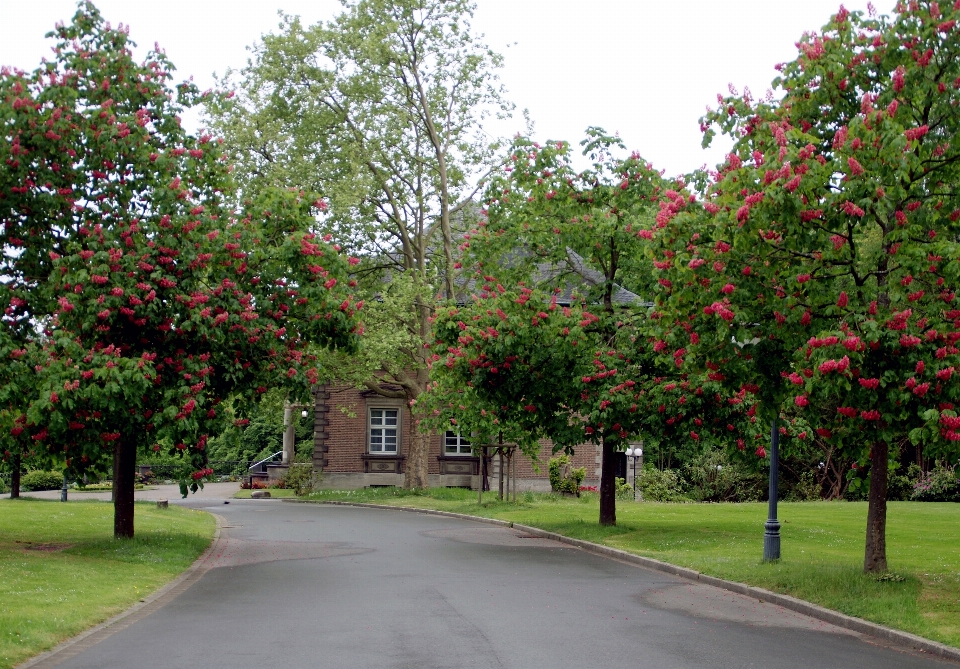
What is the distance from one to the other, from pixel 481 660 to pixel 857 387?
5502mm

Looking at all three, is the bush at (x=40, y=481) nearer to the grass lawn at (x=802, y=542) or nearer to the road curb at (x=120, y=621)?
the grass lawn at (x=802, y=542)

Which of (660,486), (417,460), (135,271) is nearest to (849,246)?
(135,271)

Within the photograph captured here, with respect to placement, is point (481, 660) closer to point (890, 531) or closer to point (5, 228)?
point (5, 228)

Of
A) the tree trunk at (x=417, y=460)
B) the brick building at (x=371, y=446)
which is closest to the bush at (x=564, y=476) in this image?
the brick building at (x=371, y=446)

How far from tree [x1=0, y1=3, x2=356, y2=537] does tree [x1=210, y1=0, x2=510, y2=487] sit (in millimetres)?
A: 18219

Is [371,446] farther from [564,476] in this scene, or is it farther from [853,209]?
[853,209]

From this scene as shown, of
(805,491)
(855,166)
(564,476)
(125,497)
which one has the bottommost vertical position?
(805,491)

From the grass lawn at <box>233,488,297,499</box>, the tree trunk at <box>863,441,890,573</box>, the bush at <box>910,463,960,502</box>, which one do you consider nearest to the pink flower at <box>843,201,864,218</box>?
the tree trunk at <box>863,441,890,573</box>

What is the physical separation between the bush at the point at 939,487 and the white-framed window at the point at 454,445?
18.2 m

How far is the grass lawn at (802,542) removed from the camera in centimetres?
1238

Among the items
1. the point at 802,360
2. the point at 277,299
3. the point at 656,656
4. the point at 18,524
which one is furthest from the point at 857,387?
the point at 18,524

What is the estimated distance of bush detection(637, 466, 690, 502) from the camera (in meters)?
37.8

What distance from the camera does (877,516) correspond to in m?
13.9

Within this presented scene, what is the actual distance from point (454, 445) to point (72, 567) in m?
31.6
